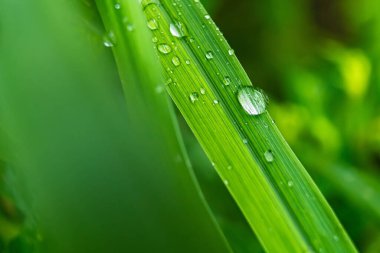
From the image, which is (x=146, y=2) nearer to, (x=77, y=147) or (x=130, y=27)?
(x=130, y=27)

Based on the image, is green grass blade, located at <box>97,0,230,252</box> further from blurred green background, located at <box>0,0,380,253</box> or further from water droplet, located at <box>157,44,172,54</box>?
blurred green background, located at <box>0,0,380,253</box>

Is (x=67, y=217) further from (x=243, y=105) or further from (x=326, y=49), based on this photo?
(x=326, y=49)

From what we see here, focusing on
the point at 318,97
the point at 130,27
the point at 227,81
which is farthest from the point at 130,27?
the point at 318,97

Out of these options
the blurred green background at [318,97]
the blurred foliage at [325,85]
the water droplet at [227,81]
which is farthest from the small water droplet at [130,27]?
the blurred foliage at [325,85]

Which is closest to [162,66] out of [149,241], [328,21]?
[149,241]

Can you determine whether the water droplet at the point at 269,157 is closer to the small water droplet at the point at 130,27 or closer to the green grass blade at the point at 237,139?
the green grass blade at the point at 237,139
